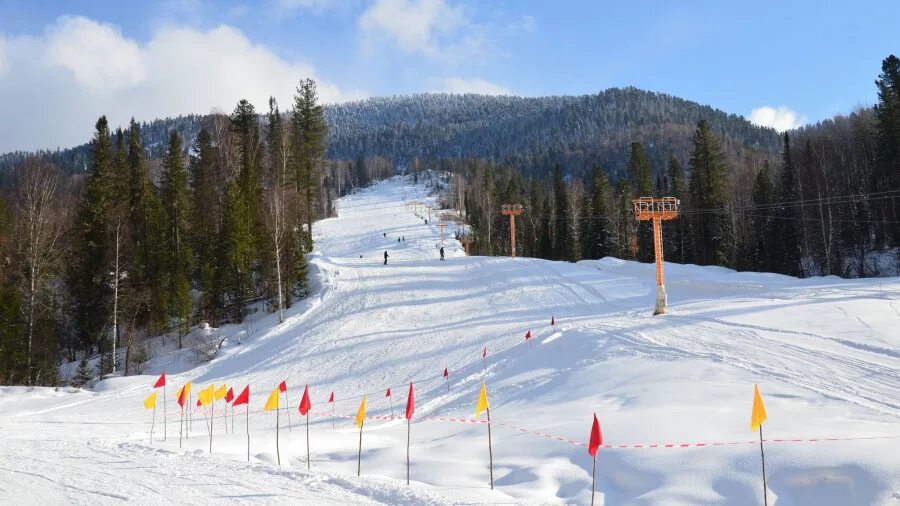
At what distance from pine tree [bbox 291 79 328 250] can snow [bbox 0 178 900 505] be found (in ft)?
39.4

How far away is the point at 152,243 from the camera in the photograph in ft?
109

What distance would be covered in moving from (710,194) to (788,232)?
7026mm

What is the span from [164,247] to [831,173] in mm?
55983

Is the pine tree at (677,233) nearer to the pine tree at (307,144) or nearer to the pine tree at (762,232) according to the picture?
the pine tree at (762,232)

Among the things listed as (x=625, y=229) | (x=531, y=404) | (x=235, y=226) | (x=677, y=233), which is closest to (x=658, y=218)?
(x=531, y=404)

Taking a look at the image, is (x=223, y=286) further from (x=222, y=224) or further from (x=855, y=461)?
(x=855, y=461)

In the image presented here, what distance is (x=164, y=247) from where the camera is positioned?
33375 millimetres

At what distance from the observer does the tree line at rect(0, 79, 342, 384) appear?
26.7 m

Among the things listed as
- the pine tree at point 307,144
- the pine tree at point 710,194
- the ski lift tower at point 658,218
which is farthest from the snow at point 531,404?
the pine tree at point 710,194

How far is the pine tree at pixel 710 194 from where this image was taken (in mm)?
47656

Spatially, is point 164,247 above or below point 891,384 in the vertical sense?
above

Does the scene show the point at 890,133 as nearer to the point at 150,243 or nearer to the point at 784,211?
the point at 784,211

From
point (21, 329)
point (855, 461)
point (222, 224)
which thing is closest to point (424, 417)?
point (855, 461)

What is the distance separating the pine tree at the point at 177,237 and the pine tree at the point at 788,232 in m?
45.3
